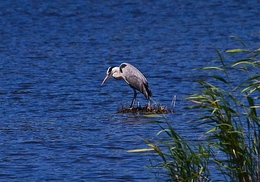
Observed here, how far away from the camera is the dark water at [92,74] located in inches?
412

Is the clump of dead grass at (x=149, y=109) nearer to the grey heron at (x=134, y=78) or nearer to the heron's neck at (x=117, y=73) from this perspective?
the grey heron at (x=134, y=78)

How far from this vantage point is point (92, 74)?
1948 centimetres

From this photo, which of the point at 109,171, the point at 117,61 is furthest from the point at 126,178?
the point at 117,61

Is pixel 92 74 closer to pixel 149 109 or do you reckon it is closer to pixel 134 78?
pixel 134 78

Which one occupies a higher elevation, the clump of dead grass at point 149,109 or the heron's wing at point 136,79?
the heron's wing at point 136,79

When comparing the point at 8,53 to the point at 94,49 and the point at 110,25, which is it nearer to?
the point at 94,49

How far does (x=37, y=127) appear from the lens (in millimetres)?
12844

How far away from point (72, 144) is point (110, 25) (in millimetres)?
20915

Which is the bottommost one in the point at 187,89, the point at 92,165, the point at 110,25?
the point at 110,25

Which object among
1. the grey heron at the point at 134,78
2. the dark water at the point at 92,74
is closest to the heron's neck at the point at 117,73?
the grey heron at the point at 134,78

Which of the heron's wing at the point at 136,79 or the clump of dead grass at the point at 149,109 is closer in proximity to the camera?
the clump of dead grass at the point at 149,109

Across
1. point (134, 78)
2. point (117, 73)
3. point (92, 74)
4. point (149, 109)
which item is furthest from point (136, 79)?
point (92, 74)

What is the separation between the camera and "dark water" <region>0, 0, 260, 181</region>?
34.3ft

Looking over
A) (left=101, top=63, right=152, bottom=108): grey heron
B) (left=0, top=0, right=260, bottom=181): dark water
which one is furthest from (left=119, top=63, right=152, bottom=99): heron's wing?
(left=0, top=0, right=260, bottom=181): dark water
